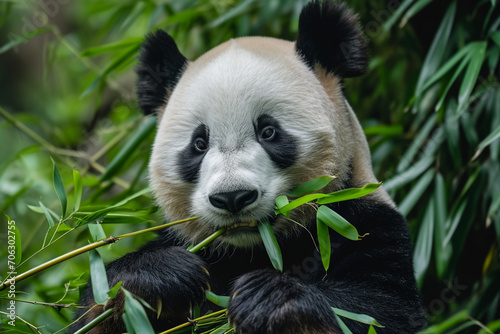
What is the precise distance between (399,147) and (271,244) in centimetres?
226

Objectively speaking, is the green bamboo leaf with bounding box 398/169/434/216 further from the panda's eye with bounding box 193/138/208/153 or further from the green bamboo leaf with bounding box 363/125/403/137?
the panda's eye with bounding box 193/138/208/153

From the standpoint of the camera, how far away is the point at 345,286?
7.35ft

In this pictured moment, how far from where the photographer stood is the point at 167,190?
2.62m

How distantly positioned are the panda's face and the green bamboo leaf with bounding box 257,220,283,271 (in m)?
0.04

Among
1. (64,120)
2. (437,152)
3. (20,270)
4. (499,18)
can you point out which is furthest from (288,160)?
(64,120)

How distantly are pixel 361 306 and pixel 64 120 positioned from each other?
5.79 m

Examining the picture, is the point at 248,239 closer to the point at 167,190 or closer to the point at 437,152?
the point at 167,190

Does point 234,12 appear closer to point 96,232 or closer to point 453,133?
point 453,133

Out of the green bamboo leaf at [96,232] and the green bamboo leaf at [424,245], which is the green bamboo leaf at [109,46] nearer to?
the green bamboo leaf at [96,232]

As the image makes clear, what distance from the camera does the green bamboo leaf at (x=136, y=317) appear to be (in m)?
1.90

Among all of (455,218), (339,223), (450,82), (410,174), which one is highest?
(339,223)

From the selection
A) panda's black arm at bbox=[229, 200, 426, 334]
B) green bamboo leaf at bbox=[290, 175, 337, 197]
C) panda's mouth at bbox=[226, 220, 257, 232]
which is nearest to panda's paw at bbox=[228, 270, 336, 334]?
panda's black arm at bbox=[229, 200, 426, 334]

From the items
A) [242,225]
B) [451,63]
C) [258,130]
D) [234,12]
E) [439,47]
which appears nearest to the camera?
[242,225]

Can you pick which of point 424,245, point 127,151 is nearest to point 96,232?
point 127,151
